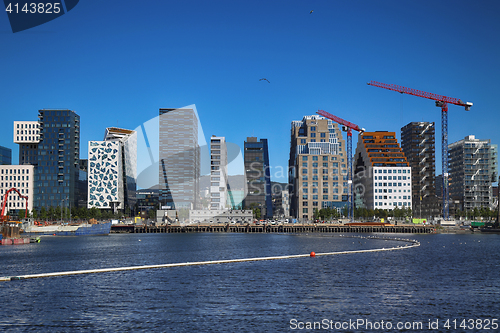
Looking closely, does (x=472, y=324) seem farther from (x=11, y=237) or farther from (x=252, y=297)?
(x=11, y=237)

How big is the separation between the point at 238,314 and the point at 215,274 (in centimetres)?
2661

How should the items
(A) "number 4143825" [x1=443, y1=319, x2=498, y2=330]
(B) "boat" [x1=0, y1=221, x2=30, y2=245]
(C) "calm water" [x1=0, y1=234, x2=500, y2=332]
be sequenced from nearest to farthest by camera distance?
(A) "number 4143825" [x1=443, y1=319, x2=498, y2=330] → (C) "calm water" [x1=0, y1=234, x2=500, y2=332] → (B) "boat" [x1=0, y1=221, x2=30, y2=245]

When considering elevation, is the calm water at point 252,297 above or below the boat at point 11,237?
above

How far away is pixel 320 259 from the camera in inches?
3588

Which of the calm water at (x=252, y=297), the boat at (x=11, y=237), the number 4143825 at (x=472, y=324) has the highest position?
the number 4143825 at (x=472, y=324)

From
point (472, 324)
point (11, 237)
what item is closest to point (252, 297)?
point (472, 324)

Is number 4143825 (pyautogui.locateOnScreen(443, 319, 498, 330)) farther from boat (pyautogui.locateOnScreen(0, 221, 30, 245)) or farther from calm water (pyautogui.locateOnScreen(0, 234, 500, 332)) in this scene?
boat (pyautogui.locateOnScreen(0, 221, 30, 245))

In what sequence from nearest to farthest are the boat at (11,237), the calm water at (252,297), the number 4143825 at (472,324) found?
1. the number 4143825 at (472,324)
2. the calm water at (252,297)
3. the boat at (11,237)

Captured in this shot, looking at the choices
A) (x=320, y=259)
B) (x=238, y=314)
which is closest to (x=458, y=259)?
(x=320, y=259)

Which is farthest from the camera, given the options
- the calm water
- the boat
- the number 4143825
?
the boat

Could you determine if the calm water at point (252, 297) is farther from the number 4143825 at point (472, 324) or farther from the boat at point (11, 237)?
the boat at point (11, 237)

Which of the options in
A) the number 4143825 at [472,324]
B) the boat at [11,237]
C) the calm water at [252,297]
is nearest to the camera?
the number 4143825 at [472,324]

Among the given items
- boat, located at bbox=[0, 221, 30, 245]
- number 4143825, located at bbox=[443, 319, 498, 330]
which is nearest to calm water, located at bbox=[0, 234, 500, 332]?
number 4143825, located at bbox=[443, 319, 498, 330]

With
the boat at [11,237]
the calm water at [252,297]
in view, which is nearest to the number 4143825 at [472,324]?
the calm water at [252,297]
